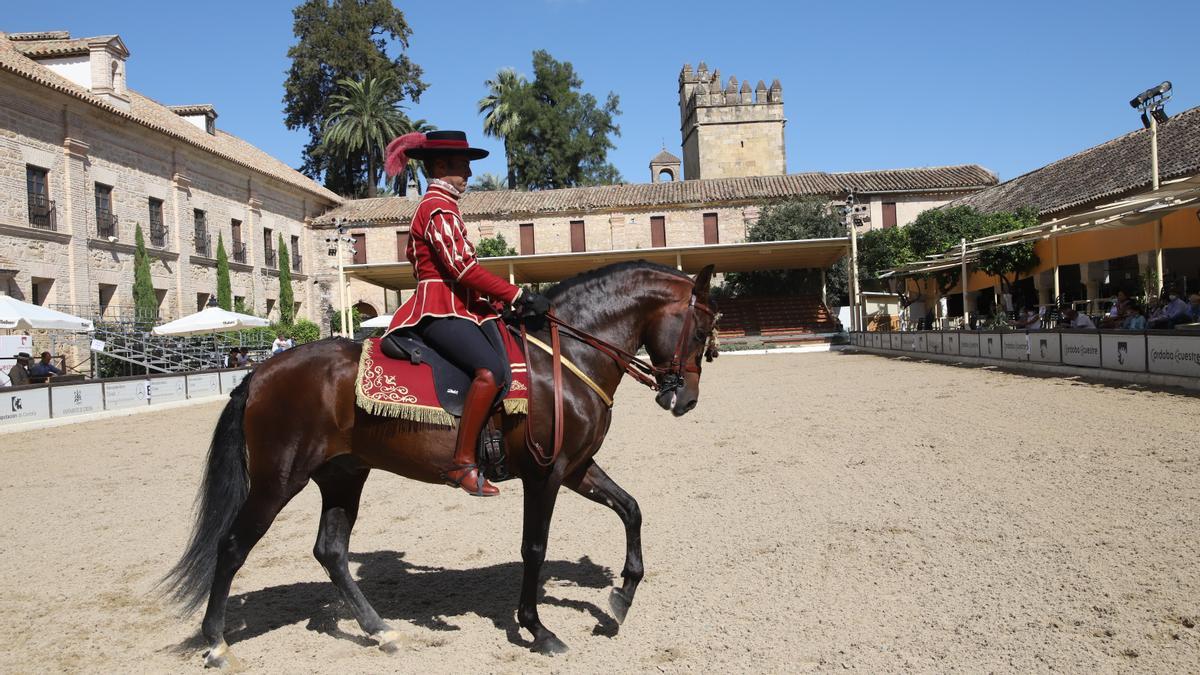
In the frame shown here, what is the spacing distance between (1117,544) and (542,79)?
59.9 m

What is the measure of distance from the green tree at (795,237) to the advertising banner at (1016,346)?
25.4 metres

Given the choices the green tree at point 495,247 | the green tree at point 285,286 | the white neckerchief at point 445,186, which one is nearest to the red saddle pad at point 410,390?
the white neckerchief at point 445,186

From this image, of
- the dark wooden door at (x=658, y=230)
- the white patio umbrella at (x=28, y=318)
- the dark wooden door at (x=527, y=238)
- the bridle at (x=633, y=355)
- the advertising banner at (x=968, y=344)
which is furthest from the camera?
the dark wooden door at (x=527, y=238)

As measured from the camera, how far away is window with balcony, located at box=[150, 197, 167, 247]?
102 feet

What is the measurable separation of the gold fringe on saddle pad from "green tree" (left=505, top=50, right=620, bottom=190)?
56.4 metres

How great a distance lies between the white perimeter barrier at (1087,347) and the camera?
11.5 meters

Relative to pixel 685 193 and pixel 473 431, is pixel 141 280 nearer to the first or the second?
pixel 685 193

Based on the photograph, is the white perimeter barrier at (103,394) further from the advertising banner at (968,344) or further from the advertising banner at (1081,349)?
the advertising banner at (968,344)

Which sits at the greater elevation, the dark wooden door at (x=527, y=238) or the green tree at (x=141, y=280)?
the dark wooden door at (x=527, y=238)

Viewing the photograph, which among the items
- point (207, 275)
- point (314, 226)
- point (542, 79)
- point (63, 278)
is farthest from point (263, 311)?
point (542, 79)

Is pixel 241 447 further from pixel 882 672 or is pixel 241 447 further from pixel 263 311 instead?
pixel 263 311

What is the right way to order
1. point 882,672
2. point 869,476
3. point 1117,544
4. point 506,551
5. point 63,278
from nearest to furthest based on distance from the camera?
1. point 882,672
2. point 1117,544
3. point 506,551
4. point 869,476
5. point 63,278

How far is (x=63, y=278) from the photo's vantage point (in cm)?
2583

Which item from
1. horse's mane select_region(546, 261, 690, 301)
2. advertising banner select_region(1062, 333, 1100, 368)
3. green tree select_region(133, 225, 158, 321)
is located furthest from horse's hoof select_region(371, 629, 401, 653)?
green tree select_region(133, 225, 158, 321)
